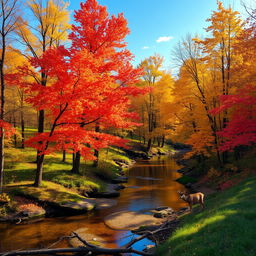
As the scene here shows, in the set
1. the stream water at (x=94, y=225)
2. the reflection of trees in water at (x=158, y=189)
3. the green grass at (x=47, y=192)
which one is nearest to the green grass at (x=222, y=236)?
the stream water at (x=94, y=225)

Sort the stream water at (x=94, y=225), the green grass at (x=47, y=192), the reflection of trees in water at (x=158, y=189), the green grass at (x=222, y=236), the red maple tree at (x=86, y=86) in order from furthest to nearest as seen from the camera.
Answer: the reflection of trees in water at (x=158, y=189) → the green grass at (x=47, y=192) → the red maple tree at (x=86, y=86) → the stream water at (x=94, y=225) → the green grass at (x=222, y=236)

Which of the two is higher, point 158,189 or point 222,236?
point 222,236

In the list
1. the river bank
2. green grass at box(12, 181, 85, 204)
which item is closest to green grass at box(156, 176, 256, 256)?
the river bank

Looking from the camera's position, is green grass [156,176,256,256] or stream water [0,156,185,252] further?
stream water [0,156,185,252]

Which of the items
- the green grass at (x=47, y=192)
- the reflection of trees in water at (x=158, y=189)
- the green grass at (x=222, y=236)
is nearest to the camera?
the green grass at (x=222, y=236)

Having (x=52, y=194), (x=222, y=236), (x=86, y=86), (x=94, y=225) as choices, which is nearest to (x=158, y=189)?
(x=94, y=225)

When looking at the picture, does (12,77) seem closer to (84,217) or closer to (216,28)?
(84,217)

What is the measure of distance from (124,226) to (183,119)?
15.8m

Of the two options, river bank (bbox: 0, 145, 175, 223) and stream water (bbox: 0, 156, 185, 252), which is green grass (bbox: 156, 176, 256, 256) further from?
river bank (bbox: 0, 145, 175, 223)

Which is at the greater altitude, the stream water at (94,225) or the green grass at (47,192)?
the green grass at (47,192)

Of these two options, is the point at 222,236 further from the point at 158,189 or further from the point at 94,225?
the point at 158,189

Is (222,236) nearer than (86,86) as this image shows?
Yes

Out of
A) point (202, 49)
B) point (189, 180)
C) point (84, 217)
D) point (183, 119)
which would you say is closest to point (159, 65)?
point (183, 119)

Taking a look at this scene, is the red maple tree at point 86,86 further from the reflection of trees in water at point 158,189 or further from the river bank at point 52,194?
the reflection of trees in water at point 158,189
